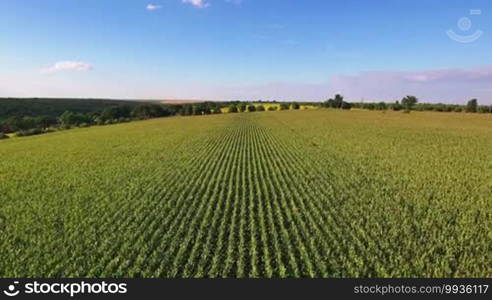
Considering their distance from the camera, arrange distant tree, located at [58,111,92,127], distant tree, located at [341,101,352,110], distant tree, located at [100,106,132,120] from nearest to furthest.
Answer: distant tree, located at [58,111,92,127] < distant tree, located at [100,106,132,120] < distant tree, located at [341,101,352,110]

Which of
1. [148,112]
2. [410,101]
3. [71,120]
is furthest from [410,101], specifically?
[71,120]

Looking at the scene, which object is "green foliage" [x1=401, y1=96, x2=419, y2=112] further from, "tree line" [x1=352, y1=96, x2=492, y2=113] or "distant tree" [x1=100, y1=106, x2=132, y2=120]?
"distant tree" [x1=100, y1=106, x2=132, y2=120]

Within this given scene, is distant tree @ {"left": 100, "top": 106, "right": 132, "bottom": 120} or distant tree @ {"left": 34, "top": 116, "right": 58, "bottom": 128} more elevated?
distant tree @ {"left": 100, "top": 106, "right": 132, "bottom": 120}

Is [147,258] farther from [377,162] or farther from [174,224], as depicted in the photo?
[377,162]

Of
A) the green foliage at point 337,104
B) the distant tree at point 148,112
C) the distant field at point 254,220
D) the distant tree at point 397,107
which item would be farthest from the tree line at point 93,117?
the distant field at point 254,220

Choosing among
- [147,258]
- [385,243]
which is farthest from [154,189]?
[385,243]

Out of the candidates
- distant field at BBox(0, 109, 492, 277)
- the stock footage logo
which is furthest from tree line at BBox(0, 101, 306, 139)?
the stock footage logo

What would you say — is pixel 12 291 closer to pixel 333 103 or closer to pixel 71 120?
pixel 71 120

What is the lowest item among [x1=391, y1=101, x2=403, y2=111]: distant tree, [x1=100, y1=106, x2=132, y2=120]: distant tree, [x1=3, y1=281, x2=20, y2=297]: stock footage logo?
[x1=3, y1=281, x2=20, y2=297]: stock footage logo
